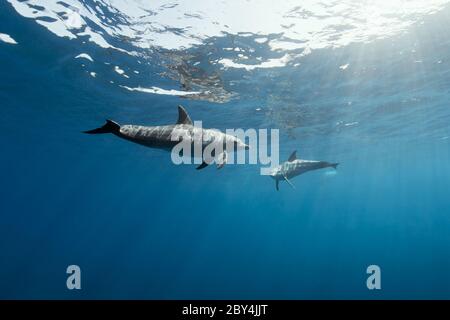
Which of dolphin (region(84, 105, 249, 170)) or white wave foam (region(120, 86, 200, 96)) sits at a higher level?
white wave foam (region(120, 86, 200, 96))

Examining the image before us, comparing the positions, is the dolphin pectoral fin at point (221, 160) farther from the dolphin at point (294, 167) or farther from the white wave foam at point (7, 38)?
the white wave foam at point (7, 38)

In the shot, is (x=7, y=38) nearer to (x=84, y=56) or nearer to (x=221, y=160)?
(x=84, y=56)

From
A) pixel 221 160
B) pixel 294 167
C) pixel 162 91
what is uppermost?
pixel 162 91

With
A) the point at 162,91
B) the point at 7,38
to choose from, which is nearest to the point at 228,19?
the point at 162,91

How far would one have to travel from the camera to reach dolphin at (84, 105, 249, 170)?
620cm

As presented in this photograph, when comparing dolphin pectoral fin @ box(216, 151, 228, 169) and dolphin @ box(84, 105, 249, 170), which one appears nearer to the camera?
dolphin @ box(84, 105, 249, 170)

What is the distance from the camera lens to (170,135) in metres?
6.43

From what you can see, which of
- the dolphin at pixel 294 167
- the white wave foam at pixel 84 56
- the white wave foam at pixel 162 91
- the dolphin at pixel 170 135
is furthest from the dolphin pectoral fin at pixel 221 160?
the white wave foam at pixel 162 91

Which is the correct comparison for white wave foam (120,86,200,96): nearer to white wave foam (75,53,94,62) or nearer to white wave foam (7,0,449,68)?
white wave foam (75,53,94,62)

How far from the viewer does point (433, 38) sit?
48.5 ft

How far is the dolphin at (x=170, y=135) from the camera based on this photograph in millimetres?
6199

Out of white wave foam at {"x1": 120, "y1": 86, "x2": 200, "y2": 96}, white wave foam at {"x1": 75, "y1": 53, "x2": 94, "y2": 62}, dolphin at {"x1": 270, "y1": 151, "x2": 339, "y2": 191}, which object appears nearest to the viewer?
dolphin at {"x1": 270, "y1": 151, "x2": 339, "y2": 191}

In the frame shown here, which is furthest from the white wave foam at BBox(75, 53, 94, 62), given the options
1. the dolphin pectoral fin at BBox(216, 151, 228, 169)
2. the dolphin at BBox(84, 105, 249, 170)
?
the dolphin pectoral fin at BBox(216, 151, 228, 169)
